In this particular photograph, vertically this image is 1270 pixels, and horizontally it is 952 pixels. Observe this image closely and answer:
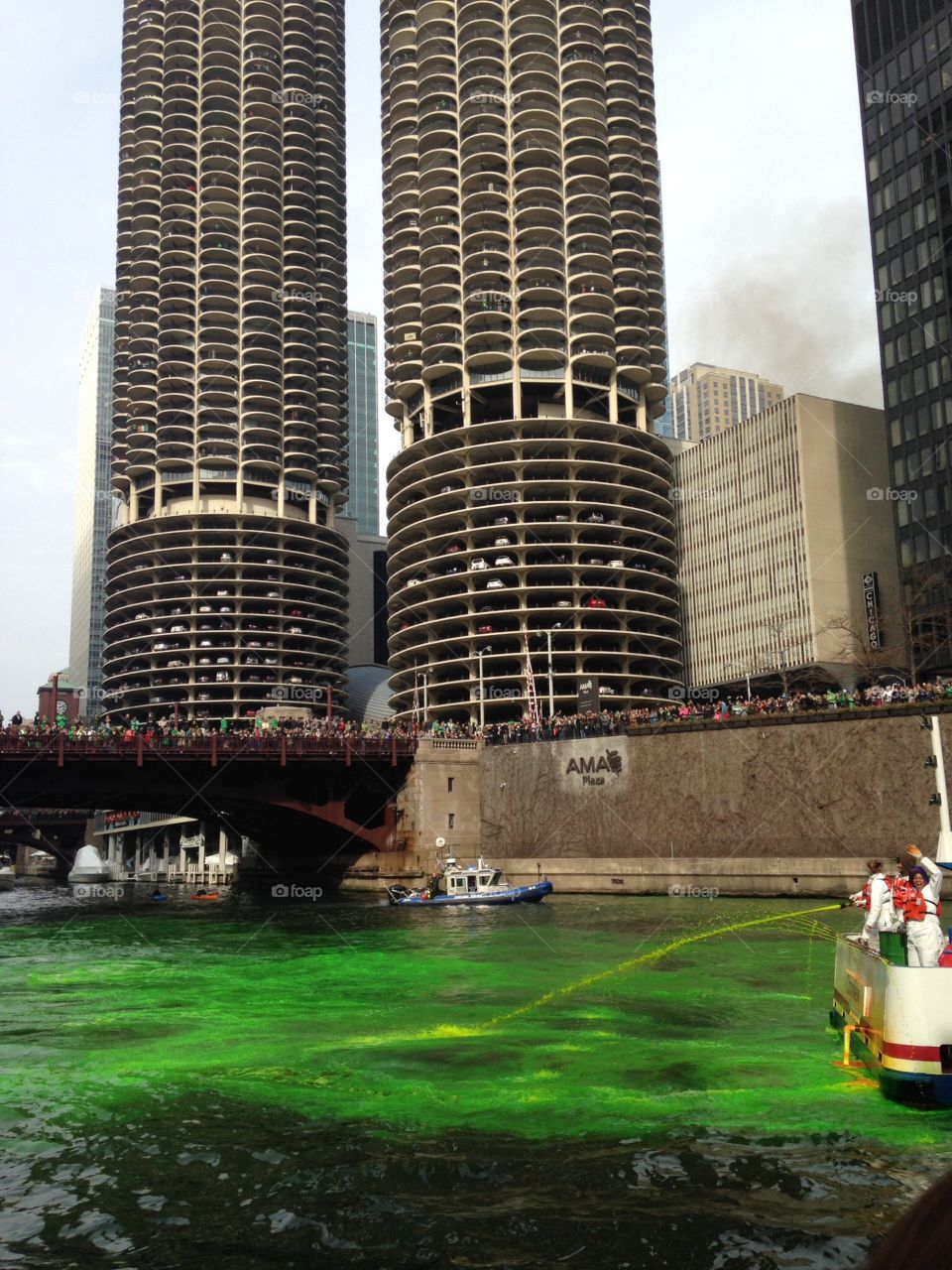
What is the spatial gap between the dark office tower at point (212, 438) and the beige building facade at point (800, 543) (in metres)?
71.0

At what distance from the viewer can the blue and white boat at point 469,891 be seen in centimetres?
7275

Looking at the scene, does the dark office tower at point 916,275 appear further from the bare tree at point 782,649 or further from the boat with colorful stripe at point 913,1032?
the boat with colorful stripe at point 913,1032

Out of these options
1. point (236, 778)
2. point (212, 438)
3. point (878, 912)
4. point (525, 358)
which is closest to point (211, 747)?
point (236, 778)

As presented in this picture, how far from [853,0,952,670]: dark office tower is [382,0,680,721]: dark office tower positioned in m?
36.1

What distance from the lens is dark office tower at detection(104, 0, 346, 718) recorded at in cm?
18375

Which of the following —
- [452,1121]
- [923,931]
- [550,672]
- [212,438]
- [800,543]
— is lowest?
[452,1121]

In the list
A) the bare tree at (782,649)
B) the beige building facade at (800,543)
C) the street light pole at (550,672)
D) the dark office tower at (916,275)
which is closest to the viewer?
the dark office tower at (916,275)

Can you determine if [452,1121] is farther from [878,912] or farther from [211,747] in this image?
[211,747]

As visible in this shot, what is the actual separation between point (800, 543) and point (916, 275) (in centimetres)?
3134

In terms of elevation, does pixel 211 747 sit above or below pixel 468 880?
above

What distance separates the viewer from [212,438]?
632 feet

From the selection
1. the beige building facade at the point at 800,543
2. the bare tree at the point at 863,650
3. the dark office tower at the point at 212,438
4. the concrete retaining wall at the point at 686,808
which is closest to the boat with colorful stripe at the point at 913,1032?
the concrete retaining wall at the point at 686,808

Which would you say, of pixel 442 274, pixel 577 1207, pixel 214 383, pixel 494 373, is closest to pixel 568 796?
pixel 577 1207

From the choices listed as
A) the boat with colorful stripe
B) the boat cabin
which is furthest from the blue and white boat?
the boat with colorful stripe
